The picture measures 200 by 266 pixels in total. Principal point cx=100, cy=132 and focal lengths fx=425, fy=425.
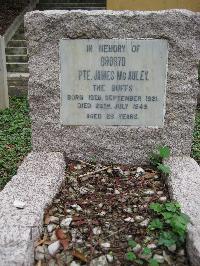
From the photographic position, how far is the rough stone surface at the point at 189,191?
8.47 feet

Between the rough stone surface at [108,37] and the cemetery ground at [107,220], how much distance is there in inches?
7.5

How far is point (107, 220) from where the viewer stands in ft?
9.78

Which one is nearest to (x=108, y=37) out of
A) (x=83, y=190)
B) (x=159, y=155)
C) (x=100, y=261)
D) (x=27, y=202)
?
(x=159, y=155)

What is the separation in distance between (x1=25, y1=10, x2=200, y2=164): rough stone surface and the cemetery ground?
190mm

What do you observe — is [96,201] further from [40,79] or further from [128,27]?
[128,27]

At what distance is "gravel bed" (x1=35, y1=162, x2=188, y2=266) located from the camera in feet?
8.79

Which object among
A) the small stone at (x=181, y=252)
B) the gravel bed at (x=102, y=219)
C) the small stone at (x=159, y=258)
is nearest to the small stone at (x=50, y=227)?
the gravel bed at (x=102, y=219)

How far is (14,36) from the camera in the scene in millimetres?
10227

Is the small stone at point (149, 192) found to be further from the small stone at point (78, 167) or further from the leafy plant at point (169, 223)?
the small stone at point (78, 167)

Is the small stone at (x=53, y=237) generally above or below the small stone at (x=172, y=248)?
above

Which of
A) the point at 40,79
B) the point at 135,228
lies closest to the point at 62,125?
the point at 40,79

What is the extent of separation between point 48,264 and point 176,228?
2.74 ft

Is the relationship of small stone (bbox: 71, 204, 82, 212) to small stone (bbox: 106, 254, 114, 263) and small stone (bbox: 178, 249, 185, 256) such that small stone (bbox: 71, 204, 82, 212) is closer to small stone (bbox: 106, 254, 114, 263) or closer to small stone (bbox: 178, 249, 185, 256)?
small stone (bbox: 106, 254, 114, 263)

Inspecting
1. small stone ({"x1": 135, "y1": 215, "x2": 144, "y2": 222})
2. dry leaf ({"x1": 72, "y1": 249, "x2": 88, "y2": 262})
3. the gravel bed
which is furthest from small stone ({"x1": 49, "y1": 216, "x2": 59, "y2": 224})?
small stone ({"x1": 135, "y1": 215, "x2": 144, "y2": 222})
